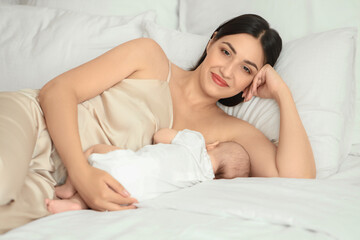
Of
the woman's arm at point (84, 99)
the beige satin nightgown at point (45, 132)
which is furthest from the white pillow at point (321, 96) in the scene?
the woman's arm at point (84, 99)

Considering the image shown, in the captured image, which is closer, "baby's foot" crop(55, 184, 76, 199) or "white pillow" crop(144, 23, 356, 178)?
"baby's foot" crop(55, 184, 76, 199)

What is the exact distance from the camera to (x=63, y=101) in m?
1.52

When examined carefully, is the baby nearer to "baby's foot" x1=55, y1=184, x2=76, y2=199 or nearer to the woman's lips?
"baby's foot" x1=55, y1=184, x2=76, y2=199

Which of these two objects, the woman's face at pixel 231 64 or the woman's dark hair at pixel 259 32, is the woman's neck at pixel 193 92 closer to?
the woman's face at pixel 231 64

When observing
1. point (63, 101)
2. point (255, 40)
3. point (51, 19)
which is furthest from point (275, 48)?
point (51, 19)

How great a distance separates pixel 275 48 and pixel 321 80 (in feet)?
0.92

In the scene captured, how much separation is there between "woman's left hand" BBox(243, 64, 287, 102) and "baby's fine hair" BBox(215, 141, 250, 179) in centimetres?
34

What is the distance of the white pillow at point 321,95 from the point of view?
1791 mm

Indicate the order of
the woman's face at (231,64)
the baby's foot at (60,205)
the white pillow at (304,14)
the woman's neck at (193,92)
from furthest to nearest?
the white pillow at (304,14)
the woman's neck at (193,92)
the woman's face at (231,64)
the baby's foot at (60,205)

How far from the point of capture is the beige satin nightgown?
1.17m

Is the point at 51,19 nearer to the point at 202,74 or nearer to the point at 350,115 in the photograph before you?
the point at 202,74

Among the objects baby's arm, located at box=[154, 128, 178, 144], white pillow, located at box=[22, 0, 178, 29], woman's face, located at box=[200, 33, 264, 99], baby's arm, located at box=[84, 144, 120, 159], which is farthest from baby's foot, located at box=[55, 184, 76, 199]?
white pillow, located at box=[22, 0, 178, 29]

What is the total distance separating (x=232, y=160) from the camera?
66.0 inches

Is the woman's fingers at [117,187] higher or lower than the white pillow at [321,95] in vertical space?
lower
